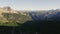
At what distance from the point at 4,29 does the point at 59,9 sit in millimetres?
5160

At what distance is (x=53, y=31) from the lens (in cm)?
797

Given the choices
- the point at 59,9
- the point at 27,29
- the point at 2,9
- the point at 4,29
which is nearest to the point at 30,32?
the point at 27,29

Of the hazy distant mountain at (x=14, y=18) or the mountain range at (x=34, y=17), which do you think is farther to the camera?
the hazy distant mountain at (x=14, y=18)

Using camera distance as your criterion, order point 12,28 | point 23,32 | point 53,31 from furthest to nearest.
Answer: point 12,28 < point 23,32 < point 53,31

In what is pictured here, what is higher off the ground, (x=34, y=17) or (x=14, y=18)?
(x=34, y=17)

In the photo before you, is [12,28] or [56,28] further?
[12,28]

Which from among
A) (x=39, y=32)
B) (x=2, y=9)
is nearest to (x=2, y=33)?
(x=39, y=32)

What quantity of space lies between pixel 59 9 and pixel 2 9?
1860 cm

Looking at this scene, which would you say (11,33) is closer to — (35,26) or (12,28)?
(12,28)

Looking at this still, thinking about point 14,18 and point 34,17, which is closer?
point 34,17

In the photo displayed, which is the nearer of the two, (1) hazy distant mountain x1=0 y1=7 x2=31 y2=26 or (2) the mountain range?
(2) the mountain range

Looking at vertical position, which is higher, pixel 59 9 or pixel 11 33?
pixel 59 9

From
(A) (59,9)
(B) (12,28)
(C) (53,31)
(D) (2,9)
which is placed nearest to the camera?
(C) (53,31)

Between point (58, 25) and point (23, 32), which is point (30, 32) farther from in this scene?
point (58, 25)
